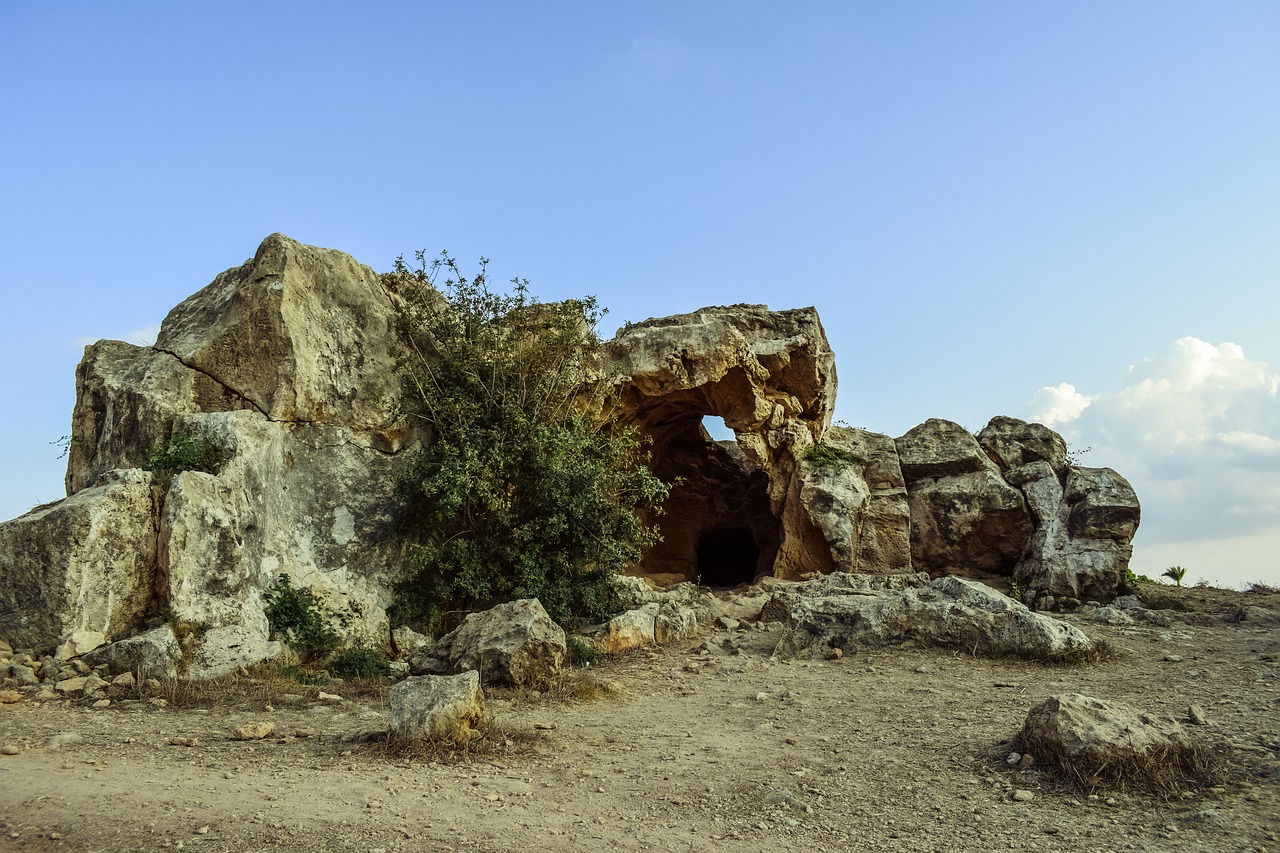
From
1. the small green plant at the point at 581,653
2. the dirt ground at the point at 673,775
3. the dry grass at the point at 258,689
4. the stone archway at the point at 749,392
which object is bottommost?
the dirt ground at the point at 673,775

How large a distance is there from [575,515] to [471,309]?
3.52 meters

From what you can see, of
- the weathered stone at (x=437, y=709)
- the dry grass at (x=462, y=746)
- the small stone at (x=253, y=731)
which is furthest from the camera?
the small stone at (x=253, y=731)

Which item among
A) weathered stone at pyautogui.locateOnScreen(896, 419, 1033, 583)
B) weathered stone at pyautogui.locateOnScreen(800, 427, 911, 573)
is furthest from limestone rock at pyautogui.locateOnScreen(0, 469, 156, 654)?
weathered stone at pyautogui.locateOnScreen(896, 419, 1033, 583)

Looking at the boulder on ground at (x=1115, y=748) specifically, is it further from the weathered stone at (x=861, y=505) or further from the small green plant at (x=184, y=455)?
the weathered stone at (x=861, y=505)

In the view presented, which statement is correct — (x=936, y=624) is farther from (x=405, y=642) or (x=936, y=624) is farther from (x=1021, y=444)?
(x=1021, y=444)

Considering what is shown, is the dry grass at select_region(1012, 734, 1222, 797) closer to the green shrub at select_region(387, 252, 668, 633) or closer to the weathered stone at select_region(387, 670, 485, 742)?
the weathered stone at select_region(387, 670, 485, 742)

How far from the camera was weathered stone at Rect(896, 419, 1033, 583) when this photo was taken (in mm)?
15930

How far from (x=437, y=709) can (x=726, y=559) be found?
17322 millimetres

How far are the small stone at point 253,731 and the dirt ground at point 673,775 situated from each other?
0.45ft

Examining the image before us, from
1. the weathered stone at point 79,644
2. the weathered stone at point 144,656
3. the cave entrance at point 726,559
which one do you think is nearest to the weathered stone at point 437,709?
the weathered stone at point 144,656

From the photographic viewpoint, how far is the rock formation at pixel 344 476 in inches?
350

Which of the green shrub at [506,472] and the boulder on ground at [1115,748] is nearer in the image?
the boulder on ground at [1115,748]

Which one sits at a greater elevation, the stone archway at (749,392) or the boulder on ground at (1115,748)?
the stone archway at (749,392)

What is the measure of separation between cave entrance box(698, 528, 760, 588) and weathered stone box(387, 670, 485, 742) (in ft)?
53.3
